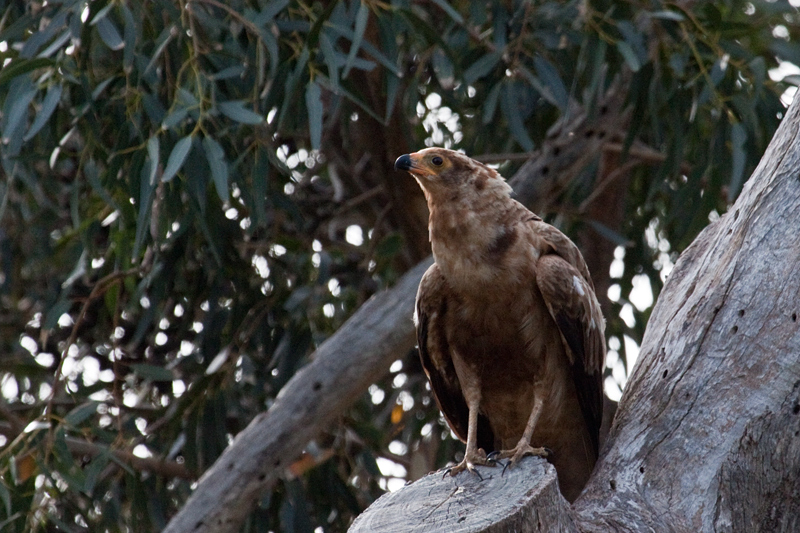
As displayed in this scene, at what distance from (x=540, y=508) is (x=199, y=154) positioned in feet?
7.04

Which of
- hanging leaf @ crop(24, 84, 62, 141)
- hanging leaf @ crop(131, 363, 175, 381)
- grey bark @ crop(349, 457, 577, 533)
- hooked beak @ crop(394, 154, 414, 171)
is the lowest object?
grey bark @ crop(349, 457, 577, 533)

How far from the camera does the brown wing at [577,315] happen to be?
11.7 feet

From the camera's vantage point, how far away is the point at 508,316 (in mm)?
3652

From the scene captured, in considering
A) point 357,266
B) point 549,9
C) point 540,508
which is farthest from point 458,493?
point 357,266

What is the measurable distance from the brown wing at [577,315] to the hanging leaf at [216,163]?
4.07 feet

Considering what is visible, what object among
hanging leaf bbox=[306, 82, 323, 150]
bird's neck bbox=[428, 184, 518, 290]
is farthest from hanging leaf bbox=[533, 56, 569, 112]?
hanging leaf bbox=[306, 82, 323, 150]

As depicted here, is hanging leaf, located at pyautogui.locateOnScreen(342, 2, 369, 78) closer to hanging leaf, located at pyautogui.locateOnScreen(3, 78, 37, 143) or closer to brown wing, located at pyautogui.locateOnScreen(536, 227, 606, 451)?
brown wing, located at pyautogui.locateOnScreen(536, 227, 606, 451)

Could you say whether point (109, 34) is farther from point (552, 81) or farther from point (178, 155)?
point (552, 81)

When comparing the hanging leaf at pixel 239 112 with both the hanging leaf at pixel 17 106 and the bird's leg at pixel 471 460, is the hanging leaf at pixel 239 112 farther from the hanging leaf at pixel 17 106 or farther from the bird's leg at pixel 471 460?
the bird's leg at pixel 471 460

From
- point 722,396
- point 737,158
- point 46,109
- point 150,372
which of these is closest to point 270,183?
point 150,372

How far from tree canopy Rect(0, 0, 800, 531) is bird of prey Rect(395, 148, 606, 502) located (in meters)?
0.62

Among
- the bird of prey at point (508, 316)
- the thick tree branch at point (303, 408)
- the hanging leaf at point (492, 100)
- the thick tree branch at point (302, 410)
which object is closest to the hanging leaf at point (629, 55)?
the thick tree branch at point (303, 408)

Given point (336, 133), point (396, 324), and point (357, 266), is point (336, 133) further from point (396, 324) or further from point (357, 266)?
point (396, 324)

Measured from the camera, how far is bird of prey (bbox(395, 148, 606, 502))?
3629mm
